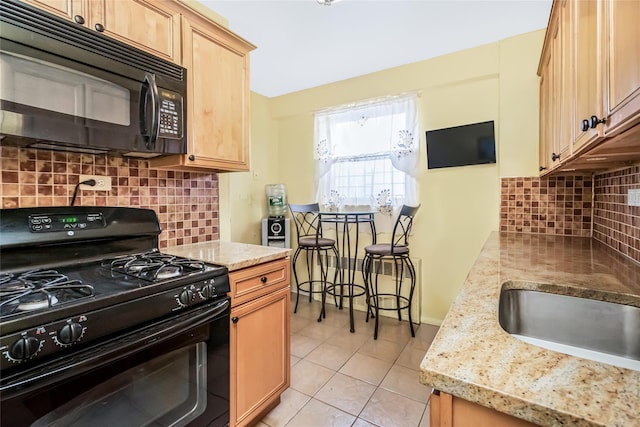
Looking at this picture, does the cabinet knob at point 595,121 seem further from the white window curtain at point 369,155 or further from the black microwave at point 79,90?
the white window curtain at point 369,155

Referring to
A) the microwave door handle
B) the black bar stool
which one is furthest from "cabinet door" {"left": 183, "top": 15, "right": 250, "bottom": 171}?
the black bar stool

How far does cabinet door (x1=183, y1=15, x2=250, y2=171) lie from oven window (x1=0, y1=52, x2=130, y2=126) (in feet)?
1.25

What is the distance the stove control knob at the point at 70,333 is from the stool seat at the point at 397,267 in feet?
7.06

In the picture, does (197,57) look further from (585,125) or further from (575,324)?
(575,324)

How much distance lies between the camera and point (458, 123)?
108 inches

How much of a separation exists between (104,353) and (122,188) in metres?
0.98

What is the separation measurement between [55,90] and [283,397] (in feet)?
6.27

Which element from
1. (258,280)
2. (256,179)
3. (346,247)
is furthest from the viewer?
(256,179)

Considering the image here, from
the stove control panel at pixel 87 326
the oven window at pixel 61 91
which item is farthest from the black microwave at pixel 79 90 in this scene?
the stove control panel at pixel 87 326

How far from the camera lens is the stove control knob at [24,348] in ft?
2.44

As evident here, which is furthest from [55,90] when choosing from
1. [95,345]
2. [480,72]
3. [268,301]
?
[480,72]

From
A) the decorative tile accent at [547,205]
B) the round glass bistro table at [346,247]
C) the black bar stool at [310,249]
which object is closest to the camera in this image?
the decorative tile accent at [547,205]

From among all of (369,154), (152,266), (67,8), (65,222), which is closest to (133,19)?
(67,8)

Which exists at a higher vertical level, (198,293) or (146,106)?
(146,106)
